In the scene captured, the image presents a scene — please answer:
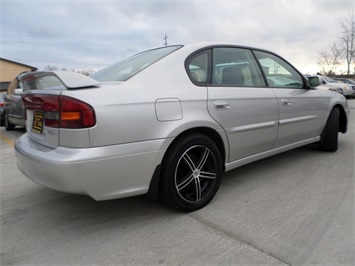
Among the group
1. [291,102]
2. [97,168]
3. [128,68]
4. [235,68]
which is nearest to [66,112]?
[97,168]

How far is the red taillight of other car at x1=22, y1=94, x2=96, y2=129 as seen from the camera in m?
1.99

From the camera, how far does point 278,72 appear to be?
3.71 meters

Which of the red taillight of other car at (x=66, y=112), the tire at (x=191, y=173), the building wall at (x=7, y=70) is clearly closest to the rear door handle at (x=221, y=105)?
the tire at (x=191, y=173)

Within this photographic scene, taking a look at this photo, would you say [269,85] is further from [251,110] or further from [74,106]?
[74,106]

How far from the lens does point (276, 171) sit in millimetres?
3684

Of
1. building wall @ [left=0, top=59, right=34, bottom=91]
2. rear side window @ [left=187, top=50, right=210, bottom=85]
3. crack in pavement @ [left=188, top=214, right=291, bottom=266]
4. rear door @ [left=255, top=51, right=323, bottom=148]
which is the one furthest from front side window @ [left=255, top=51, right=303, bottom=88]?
building wall @ [left=0, top=59, right=34, bottom=91]

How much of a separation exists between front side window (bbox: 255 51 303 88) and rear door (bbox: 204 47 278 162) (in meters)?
0.16

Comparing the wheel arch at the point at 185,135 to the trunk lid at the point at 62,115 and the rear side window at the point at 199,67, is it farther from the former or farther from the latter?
the trunk lid at the point at 62,115

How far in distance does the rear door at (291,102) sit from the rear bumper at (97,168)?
1.87 metres

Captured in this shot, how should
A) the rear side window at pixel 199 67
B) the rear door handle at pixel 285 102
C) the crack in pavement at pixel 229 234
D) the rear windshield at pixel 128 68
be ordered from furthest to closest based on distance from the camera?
the rear door handle at pixel 285 102
the rear side window at pixel 199 67
the rear windshield at pixel 128 68
the crack in pavement at pixel 229 234

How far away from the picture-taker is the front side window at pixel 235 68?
2.91 m

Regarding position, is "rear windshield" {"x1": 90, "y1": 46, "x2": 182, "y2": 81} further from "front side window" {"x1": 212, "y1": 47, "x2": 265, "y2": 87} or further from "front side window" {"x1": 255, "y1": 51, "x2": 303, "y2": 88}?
"front side window" {"x1": 255, "y1": 51, "x2": 303, "y2": 88}

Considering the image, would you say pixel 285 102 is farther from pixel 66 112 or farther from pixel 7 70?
pixel 7 70

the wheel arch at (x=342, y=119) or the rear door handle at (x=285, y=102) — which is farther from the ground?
the rear door handle at (x=285, y=102)
